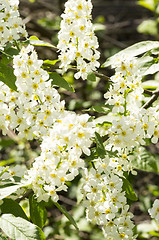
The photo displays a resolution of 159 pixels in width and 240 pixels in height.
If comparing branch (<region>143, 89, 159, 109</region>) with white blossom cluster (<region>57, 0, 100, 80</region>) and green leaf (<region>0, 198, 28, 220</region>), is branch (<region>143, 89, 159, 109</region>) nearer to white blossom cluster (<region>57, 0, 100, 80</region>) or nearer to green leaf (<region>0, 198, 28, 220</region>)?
white blossom cluster (<region>57, 0, 100, 80</region>)

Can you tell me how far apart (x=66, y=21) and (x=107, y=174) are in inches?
38.2

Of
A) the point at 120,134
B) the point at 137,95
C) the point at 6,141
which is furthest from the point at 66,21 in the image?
the point at 6,141

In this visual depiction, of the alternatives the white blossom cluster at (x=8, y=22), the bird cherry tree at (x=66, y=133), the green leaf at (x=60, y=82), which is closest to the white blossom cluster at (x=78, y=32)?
the bird cherry tree at (x=66, y=133)

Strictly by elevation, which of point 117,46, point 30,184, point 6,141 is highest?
point 117,46

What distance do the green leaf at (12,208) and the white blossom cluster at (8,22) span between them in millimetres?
894

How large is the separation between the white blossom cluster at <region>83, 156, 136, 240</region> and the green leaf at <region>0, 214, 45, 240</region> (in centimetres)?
39

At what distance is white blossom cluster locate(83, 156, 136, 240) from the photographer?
7.02 ft

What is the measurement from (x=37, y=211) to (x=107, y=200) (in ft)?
1.46

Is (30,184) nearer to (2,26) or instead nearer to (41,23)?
(2,26)

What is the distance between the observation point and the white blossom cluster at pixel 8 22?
2.38 m

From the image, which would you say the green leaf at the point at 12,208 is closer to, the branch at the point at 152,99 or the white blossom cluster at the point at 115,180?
the white blossom cluster at the point at 115,180

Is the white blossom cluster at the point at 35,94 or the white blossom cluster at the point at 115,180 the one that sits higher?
the white blossom cluster at the point at 35,94

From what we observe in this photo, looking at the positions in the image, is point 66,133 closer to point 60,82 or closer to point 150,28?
point 60,82

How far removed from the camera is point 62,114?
221 cm
